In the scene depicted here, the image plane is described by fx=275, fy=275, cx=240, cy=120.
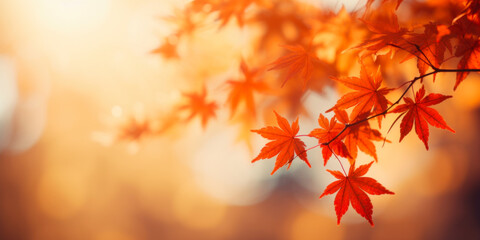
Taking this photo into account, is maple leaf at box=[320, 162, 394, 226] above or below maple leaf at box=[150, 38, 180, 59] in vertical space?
below

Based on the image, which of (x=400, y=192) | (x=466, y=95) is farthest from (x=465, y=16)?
(x=400, y=192)

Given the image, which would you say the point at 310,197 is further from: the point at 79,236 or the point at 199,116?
the point at 199,116

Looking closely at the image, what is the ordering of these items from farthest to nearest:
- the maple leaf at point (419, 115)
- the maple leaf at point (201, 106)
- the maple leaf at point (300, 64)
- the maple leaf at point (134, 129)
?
the maple leaf at point (134, 129)
the maple leaf at point (201, 106)
the maple leaf at point (300, 64)
the maple leaf at point (419, 115)

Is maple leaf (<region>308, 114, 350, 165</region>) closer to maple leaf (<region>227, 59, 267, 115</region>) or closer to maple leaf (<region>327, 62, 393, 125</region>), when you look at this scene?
maple leaf (<region>327, 62, 393, 125</region>)

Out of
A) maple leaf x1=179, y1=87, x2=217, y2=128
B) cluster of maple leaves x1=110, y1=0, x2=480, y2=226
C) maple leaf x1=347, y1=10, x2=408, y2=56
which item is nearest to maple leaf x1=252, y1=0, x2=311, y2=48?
cluster of maple leaves x1=110, y1=0, x2=480, y2=226

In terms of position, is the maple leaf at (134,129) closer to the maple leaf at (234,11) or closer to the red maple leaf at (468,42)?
the maple leaf at (234,11)

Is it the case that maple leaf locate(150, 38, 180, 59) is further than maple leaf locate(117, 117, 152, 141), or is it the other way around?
maple leaf locate(117, 117, 152, 141)

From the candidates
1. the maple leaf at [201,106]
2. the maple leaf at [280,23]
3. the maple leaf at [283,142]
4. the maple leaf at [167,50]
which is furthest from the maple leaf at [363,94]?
the maple leaf at [167,50]

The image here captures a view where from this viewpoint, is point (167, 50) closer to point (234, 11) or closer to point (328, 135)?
point (234, 11)
